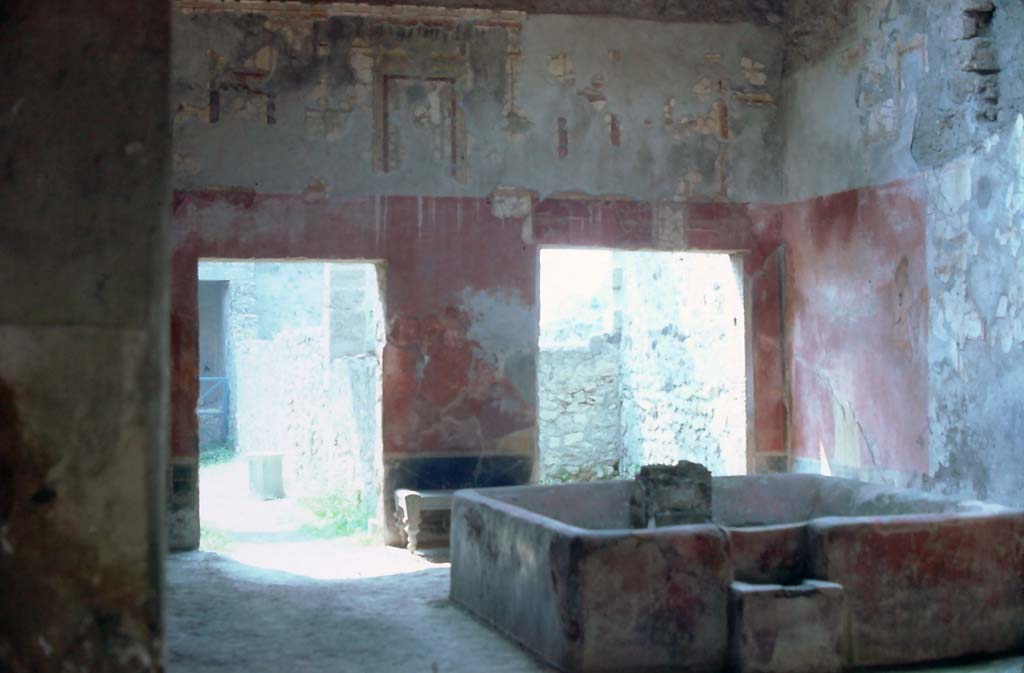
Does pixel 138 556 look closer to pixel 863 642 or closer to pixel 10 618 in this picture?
pixel 10 618

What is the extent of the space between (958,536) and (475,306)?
12.7 feet

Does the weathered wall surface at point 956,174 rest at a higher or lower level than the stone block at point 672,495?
higher

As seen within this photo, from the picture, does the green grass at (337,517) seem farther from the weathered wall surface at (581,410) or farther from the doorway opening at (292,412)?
the weathered wall surface at (581,410)

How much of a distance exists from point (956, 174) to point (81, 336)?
5293mm

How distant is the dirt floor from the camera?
425cm

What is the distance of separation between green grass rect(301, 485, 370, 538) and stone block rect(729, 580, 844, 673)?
4670 millimetres

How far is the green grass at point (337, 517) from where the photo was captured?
869 cm

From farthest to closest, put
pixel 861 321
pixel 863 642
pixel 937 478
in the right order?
pixel 861 321
pixel 937 478
pixel 863 642

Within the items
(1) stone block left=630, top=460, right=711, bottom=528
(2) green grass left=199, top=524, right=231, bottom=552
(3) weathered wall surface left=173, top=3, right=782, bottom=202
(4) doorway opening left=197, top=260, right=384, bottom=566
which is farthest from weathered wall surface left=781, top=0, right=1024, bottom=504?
(2) green grass left=199, top=524, right=231, bottom=552

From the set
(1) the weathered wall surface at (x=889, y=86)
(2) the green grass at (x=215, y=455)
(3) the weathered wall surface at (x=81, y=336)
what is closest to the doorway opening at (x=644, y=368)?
(1) the weathered wall surface at (x=889, y=86)

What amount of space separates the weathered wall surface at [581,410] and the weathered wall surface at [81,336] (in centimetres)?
955

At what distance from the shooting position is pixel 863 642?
13.3 feet

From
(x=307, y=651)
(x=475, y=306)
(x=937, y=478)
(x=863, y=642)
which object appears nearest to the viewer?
(x=863, y=642)

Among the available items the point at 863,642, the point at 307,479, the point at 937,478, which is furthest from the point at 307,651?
the point at 307,479
